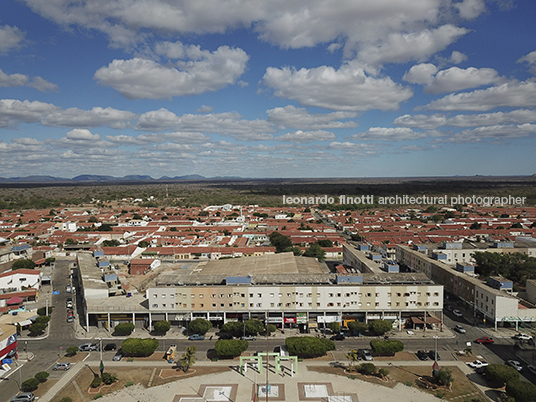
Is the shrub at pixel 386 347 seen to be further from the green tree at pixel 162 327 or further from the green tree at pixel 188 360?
the green tree at pixel 162 327

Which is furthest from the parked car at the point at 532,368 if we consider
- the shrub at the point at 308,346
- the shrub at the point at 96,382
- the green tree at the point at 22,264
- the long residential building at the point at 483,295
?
the green tree at the point at 22,264

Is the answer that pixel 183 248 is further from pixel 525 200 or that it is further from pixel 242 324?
pixel 525 200

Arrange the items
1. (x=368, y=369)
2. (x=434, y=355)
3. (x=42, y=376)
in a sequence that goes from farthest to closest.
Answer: (x=434, y=355), (x=368, y=369), (x=42, y=376)

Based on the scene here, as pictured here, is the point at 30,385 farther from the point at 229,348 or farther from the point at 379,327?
the point at 379,327

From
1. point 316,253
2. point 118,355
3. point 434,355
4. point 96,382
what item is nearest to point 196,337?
point 118,355

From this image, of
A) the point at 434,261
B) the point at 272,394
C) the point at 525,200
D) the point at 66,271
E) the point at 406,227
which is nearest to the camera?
the point at 272,394

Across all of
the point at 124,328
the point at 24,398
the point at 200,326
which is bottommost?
the point at 24,398

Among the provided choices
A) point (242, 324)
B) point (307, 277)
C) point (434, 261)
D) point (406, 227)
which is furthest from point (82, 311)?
point (406, 227)

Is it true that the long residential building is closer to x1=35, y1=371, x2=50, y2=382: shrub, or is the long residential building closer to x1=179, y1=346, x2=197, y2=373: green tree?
x1=179, y1=346, x2=197, y2=373: green tree
